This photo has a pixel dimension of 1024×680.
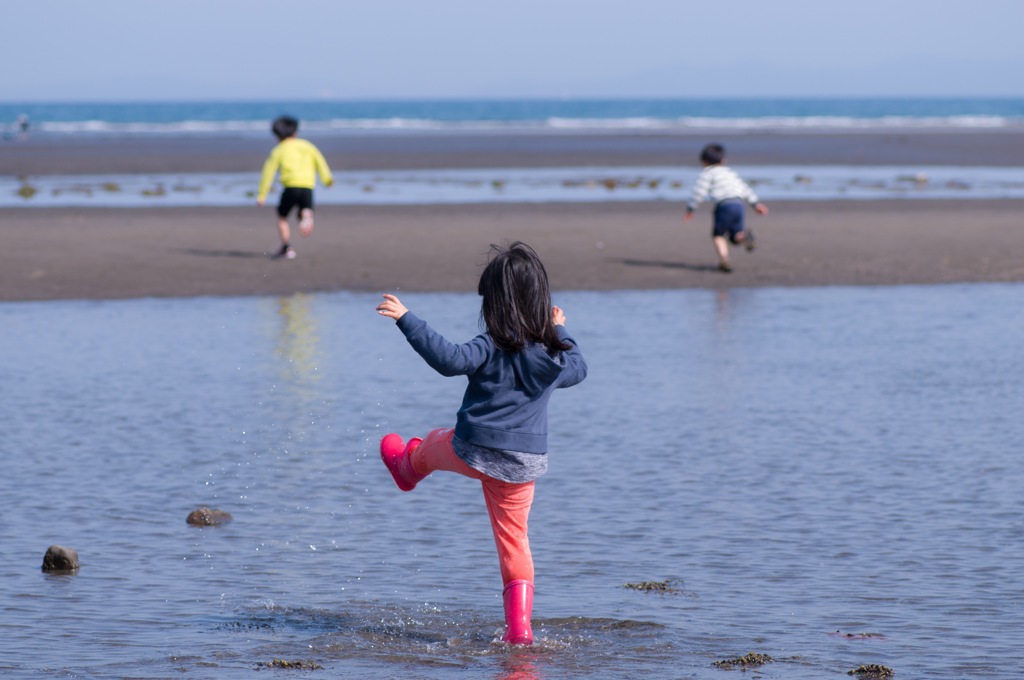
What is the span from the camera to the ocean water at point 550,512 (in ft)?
18.3

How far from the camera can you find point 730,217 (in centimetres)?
1712

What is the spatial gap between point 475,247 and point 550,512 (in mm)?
11714

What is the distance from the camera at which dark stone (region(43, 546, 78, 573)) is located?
636 cm

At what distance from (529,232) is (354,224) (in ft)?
9.04

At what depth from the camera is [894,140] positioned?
55.2m

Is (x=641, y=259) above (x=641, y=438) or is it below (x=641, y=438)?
above

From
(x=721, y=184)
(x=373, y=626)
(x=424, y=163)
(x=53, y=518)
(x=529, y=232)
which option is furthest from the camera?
(x=424, y=163)

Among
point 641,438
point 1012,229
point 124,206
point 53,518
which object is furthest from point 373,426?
point 124,206

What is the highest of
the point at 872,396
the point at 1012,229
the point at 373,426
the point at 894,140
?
the point at 894,140

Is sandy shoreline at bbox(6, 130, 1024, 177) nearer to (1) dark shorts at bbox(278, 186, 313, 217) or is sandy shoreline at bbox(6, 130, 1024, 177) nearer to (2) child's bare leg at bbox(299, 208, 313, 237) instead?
(1) dark shorts at bbox(278, 186, 313, 217)

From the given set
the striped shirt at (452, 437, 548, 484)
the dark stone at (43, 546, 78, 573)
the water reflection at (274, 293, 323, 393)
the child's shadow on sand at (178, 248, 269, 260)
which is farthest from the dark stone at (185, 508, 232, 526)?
the child's shadow on sand at (178, 248, 269, 260)

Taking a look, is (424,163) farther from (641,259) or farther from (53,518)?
(53,518)

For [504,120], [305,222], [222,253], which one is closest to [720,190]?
[305,222]

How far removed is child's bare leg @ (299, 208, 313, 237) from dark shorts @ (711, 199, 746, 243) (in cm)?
475
